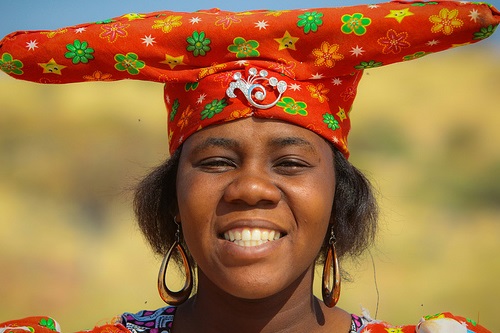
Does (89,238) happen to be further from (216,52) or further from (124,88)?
(216,52)

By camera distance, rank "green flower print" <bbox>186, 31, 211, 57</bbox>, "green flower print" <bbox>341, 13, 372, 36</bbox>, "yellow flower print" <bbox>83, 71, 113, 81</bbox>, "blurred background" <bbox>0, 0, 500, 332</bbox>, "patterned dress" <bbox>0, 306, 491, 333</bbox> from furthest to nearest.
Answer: "blurred background" <bbox>0, 0, 500, 332</bbox> → "patterned dress" <bbox>0, 306, 491, 333</bbox> → "yellow flower print" <bbox>83, 71, 113, 81</bbox> → "green flower print" <bbox>186, 31, 211, 57</bbox> → "green flower print" <bbox>341, 13, 372, 36</bbox>

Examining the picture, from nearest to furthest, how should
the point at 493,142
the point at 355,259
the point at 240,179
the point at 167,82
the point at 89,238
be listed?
the point at 240,179
the point at 167,82
the point at 355,259
the point at 89,238
the point at 493,142

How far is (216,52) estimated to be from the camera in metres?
2.91

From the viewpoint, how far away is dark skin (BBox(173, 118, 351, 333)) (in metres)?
2.85

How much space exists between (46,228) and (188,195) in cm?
954

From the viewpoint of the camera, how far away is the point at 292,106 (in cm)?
292

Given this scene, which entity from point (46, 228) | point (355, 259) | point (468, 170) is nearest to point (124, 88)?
point (46, 228)

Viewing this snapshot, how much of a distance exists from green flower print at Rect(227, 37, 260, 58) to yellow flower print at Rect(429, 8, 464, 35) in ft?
2.07

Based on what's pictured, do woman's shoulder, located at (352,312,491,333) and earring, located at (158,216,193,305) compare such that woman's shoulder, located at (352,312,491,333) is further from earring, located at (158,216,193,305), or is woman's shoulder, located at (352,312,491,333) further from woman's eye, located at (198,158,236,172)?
woman's eye, located at (198,158,236,172)

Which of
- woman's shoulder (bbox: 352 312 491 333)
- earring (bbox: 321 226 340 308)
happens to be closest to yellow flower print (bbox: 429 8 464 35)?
earring (bbox: 321 226 340 308)

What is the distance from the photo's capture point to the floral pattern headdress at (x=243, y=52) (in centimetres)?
278

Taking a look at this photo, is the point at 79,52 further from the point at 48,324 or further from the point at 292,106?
the point at 48,324


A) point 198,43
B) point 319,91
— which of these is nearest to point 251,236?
point 319,91

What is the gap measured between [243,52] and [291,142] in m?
0.37
